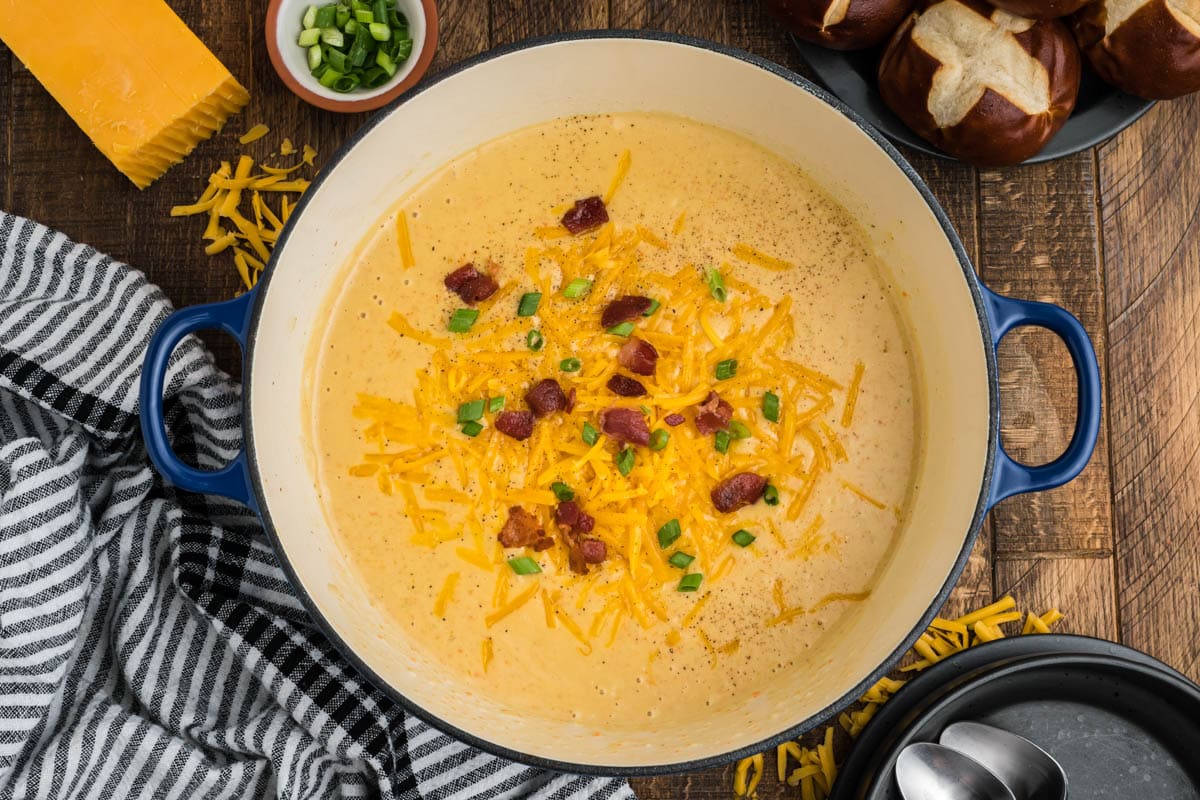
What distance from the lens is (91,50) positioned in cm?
187

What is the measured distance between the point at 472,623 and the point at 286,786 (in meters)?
0.44

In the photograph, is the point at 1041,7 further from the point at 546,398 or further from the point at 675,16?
the point at 546,398

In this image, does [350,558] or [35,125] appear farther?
[35,125]

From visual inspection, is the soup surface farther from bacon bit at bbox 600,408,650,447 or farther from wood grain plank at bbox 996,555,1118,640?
wood grain plank at bbox 996,555,1118,640

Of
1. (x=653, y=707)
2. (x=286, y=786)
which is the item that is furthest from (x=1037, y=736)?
(x=286, y=786)

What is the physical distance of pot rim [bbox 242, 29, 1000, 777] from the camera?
1.58 meters

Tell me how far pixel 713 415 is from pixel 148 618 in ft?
3.61

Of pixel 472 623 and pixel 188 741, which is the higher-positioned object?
pixel 472 623

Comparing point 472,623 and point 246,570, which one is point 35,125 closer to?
point 246,570

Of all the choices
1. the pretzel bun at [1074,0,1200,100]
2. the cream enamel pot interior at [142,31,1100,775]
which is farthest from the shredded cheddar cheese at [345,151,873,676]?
the pretzel bun at [1074,0,1200,100]

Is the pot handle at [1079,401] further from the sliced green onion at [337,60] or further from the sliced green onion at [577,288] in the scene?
the sliced green onion at [337,60]

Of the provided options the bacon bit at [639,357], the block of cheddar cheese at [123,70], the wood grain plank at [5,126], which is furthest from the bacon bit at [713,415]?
the wood grain plank at [5,126]

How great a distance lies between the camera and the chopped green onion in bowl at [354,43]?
6.04 ft

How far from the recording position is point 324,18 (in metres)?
1.85
